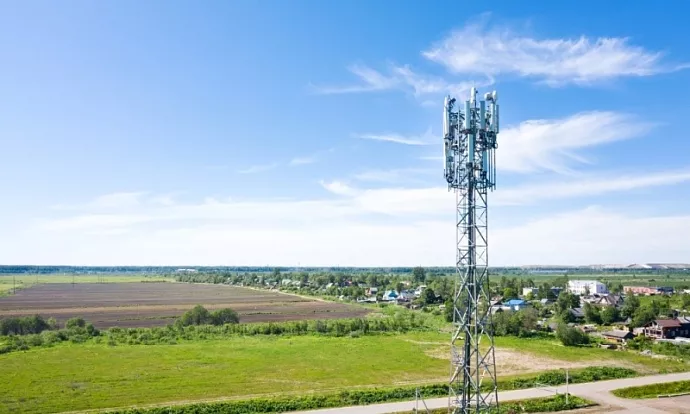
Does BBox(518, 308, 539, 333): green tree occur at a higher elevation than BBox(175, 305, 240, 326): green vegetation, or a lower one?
higher

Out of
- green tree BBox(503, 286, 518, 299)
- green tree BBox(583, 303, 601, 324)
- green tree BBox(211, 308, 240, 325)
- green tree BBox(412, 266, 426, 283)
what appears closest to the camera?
green tree BBox(211, 308, 240, 325)

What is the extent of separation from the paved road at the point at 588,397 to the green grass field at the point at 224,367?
18.2 feet

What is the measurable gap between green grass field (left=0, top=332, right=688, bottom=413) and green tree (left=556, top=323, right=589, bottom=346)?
122 cm

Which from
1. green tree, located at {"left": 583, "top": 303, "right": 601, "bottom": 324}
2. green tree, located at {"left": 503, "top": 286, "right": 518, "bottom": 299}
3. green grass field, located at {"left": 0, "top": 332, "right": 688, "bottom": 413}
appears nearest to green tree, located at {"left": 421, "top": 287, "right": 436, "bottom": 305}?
green tree, located at {"left": 503, "top": 286, "right": 518, "bottom": 299}

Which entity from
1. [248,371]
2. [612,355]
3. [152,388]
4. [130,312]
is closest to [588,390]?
[612,355]

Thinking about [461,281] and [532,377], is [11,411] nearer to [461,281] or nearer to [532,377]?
[461,281]

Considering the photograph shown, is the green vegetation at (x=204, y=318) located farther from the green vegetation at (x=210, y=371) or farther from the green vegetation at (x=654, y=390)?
the green vegetation at (x=654, y=390)

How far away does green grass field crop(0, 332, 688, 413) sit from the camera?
3328 cm

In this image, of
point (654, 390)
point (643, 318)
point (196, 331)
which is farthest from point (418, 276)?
point (654, 390)

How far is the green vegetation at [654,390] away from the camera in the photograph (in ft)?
107

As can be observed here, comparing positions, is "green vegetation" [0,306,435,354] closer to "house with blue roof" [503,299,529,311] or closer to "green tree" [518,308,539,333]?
"green tree" [518,308,539,333]

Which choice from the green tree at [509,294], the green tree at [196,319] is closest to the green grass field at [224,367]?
the green tree at [196,319]

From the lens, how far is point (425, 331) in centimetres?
6378

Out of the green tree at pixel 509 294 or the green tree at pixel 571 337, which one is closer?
the green tree at pixel 571 337
